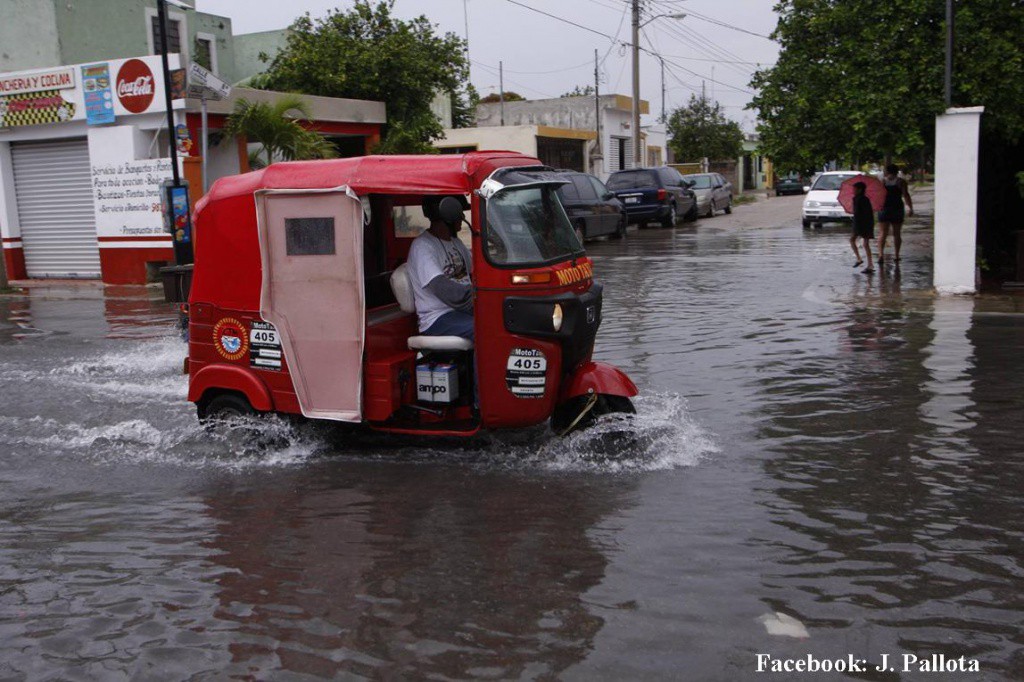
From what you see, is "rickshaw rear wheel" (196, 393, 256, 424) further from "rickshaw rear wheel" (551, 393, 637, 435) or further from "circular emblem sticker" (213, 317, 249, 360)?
"rickshaw rear wheel" (551, 393, 637, 435)

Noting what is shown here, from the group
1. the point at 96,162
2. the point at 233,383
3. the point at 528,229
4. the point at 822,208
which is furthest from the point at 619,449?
the point at 822,208

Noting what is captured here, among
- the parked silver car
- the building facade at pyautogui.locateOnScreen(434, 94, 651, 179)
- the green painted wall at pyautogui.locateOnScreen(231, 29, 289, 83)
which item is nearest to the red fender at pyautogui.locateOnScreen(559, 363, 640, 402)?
the green painted wall at pyautogui.locateOnScreen(231, 29, 289, 83)

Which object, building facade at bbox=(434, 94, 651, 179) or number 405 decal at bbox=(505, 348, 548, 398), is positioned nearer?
number 405 decal at bbox=(505, 348, 548, 398)

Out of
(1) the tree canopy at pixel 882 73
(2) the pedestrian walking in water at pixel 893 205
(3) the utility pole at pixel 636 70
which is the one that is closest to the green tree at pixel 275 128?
(1) the tree canopy at pixel 882 73

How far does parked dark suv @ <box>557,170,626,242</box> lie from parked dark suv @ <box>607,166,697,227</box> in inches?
137

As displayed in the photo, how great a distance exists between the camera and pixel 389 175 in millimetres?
6691

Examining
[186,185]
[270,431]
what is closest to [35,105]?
[186,185]

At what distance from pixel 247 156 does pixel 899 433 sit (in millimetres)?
16925

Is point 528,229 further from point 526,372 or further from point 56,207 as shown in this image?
point 56,207

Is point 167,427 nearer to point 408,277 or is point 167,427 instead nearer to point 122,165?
Result: point 408,277

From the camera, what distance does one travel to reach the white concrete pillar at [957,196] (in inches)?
532

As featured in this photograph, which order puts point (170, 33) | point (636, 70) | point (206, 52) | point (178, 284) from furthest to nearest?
point (636, 70)
point (206, 52)
point (170, 33)
point (178, 284)

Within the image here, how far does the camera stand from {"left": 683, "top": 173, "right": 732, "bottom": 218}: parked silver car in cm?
3475

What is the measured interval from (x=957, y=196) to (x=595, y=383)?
911 centimetres
